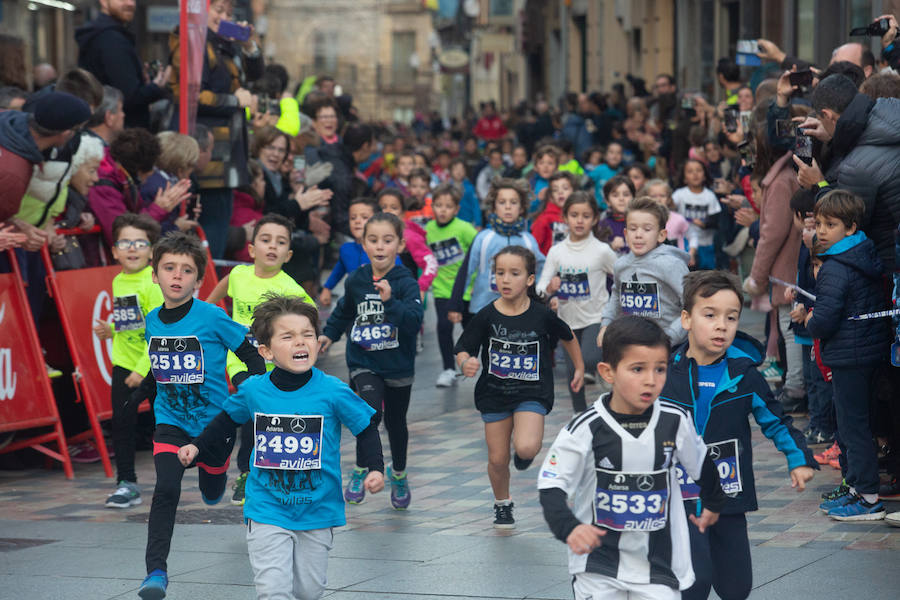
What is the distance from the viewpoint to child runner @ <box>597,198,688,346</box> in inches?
349

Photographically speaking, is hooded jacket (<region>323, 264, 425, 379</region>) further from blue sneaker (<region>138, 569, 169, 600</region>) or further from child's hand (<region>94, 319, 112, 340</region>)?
blue sneaker (<region>138, 569, 169, 600</region>)

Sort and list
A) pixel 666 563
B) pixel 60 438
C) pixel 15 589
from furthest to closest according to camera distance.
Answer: pixel 60 438 < pixel 15 589 < pixel 666 563

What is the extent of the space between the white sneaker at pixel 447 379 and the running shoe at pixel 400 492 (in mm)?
4163

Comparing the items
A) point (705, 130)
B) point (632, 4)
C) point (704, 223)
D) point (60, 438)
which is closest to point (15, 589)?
point (60, 438)

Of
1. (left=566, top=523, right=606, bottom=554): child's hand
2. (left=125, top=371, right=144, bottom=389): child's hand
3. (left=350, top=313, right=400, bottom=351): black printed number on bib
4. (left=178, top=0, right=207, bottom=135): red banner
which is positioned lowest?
(left=566, top=523, right=606, bottom=554): child's hand

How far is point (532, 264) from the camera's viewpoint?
7.80m

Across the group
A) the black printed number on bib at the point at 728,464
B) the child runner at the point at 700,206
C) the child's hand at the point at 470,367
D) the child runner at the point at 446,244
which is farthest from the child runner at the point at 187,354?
the child runner at the point at 700,206

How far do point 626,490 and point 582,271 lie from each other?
593 centimetres

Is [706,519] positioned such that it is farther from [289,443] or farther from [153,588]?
[153,588]

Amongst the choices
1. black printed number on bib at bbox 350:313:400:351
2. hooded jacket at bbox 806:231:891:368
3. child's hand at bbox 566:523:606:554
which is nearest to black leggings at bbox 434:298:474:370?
black printed number on bib at bbox 350:313:400:351

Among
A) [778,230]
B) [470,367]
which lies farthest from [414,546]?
[778,230]

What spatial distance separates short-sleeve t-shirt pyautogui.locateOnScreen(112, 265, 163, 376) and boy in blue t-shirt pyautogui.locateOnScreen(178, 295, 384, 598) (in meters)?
3.08

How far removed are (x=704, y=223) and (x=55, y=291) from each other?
298 inches

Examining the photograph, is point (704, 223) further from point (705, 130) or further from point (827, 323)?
point (827, 323)
